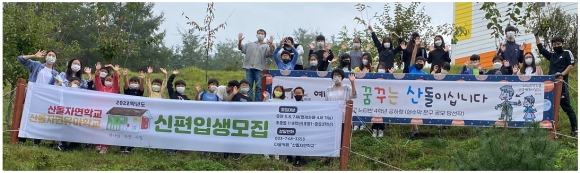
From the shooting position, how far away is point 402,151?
10.1m

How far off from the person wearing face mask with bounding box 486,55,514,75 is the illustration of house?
5.63m

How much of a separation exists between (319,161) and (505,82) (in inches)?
129

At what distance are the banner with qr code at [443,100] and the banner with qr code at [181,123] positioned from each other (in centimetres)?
158

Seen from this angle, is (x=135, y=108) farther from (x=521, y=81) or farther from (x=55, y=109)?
(x=521, y=81)

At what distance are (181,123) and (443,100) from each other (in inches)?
161

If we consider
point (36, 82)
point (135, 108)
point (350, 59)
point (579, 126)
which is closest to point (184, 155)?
point (135, 108)

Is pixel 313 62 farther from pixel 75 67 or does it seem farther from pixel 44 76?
pixel 44 76

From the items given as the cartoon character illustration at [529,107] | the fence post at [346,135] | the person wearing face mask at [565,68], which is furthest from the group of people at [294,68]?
the fence post at [346,135]

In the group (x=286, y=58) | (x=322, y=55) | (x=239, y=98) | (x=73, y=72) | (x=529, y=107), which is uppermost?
(x=322, y=55)

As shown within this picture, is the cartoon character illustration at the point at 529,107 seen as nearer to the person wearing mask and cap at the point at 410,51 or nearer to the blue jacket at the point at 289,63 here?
the person wearing mask and cap at the point at 410,51

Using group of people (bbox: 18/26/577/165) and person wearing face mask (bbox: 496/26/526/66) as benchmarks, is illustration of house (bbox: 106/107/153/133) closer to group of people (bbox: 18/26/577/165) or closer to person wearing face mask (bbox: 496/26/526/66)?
group of people (bbox: 18/26/577/165)

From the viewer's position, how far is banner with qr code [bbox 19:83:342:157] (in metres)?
9.18

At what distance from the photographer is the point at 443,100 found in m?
10.8

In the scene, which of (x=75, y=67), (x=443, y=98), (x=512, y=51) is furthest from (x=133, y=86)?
(x=512, y=51)
